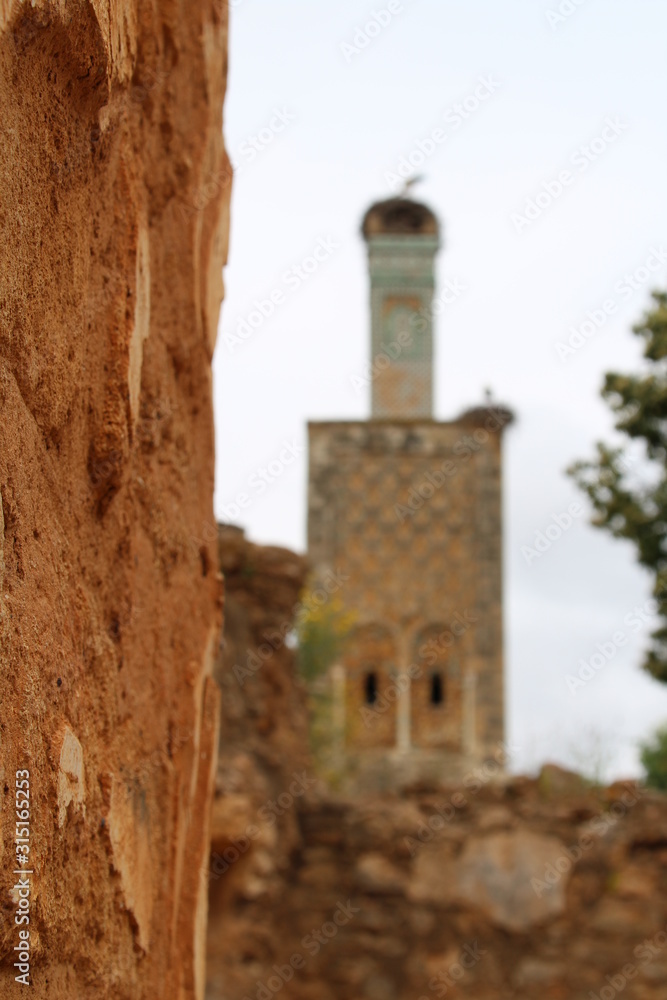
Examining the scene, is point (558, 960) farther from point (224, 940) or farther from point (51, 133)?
point (51, 133)

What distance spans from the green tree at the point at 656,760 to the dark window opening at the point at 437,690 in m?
2.91

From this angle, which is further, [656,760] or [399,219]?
[399,219]

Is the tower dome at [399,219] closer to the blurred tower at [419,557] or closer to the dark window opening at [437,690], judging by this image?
the blurred tower at [419,557]

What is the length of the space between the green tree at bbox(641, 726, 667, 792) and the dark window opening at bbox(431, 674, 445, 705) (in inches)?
114

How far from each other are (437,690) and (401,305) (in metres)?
6.20

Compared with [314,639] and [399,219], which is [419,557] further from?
[314,639]

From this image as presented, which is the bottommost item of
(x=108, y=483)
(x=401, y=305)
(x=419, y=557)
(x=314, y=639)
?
(x=314, y=639)

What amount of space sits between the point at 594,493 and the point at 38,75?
6.69 metres

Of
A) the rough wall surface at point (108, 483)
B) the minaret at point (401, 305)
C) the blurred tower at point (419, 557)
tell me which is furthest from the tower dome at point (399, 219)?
the rough wall surface at point (108, 483)

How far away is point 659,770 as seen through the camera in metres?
13.8

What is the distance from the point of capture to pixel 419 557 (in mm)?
18547

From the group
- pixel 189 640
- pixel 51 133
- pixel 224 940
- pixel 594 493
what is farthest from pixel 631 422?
pixel 51 133

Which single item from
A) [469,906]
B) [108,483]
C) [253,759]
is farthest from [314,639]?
[108,483]

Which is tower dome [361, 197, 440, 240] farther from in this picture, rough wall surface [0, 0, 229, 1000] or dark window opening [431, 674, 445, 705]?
rough wall surface [0, 0, 229, 1000]
